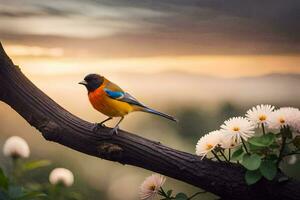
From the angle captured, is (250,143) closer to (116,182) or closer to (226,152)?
(226,152)

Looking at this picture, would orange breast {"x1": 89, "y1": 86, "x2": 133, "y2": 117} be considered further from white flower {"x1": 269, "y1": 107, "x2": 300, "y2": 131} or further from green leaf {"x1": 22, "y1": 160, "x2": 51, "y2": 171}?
white flower {"x1": 269, "y1": 107, "x2": 300, "y2": 131}

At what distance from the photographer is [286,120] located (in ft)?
5.64

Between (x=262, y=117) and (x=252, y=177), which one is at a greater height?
(x=262, y=117)

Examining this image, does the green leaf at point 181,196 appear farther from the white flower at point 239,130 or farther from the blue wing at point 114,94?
the blue wing at point 114,94

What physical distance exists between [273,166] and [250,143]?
0.30 ft

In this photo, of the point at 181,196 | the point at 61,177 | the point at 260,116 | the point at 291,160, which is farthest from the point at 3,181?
the point at 291,160

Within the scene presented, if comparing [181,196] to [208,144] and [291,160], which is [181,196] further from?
[291,160]

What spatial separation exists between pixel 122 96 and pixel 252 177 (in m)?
0.45

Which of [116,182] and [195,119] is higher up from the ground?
[195,119]

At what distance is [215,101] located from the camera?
1964 mm

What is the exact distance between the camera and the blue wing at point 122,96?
5.95ft

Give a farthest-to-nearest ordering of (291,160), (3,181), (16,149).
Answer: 1. (291,160)
2. (16,149)
3. (3,181)

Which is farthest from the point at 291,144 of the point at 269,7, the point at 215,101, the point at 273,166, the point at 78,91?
the point at 78,91

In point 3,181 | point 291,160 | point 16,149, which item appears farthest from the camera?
point 291,160
